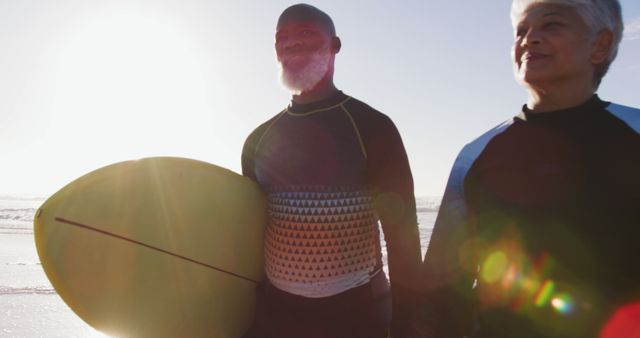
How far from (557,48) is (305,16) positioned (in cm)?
111

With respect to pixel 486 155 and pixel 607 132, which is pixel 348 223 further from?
pixel 607 132

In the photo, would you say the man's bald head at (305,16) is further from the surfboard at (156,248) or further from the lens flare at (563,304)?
the lens flare at (563,304)

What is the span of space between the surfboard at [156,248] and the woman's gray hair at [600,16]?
57.4 inches

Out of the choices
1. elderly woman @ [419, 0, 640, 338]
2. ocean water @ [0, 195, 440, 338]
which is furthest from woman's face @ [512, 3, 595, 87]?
ocean water @ [0, 195, 440, 338]

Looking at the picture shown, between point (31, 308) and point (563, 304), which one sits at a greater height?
point (563, 304)

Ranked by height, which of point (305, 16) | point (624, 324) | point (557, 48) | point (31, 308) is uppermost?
point (305, 16)

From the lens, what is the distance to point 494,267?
164 centimetres

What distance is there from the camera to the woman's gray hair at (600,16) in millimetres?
1526

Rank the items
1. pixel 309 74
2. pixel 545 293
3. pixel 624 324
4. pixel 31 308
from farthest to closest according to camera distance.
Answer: pixel 31 308 → pixel 309 74 → pixel 545 293 → pixel 624 324

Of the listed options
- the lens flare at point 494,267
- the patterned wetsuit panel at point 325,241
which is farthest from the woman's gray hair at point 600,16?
the patterned wetsuit panel at point 325,241

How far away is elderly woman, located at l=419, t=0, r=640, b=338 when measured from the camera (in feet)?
4.70

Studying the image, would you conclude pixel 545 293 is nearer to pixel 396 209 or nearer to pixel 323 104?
pixel 396 209

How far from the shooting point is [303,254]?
1987mm

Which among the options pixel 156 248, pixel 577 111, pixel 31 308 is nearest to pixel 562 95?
pixel 577 111
